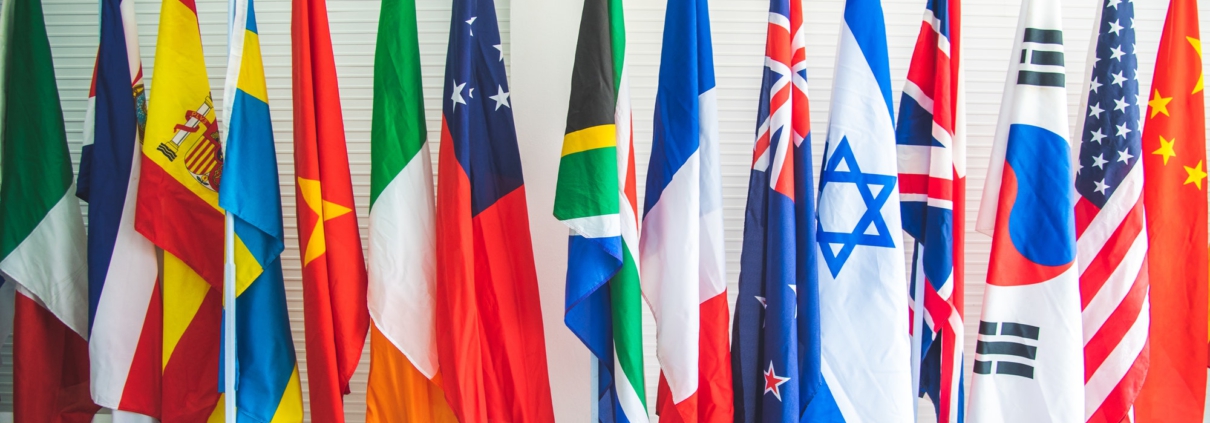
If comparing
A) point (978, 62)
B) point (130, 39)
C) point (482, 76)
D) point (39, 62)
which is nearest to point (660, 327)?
point (482, 76)

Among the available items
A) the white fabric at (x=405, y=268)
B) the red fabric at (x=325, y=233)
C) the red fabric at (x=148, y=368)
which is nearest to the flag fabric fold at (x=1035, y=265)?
the white fabric at (x=405, y=268)

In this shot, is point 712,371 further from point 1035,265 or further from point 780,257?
point 1035,265

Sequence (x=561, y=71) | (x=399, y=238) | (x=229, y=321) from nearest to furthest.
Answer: (x=229, y=321) < (x=399, y=238) < (x=561, y=71)

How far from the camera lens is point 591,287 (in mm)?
1150

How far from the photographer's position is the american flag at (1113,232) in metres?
1.24

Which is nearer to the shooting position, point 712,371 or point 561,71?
point 712,371

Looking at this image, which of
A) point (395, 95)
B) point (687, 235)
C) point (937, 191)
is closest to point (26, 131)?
point (395, 95)

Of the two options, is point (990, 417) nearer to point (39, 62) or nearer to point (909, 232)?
point (909, 232)

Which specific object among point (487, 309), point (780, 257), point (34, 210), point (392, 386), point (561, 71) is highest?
point (561, 71)

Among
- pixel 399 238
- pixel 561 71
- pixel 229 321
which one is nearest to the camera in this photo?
pixel 229 321

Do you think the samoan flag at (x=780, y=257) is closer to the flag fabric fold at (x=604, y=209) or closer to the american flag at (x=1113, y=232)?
the flag fabric fold at (x=604, y=209)

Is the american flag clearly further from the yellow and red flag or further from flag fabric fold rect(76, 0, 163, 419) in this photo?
flag fabric fold rect(76, 0, 163, 419)

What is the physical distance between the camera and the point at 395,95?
123 centimetres

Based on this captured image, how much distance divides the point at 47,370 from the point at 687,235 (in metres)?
1.31
